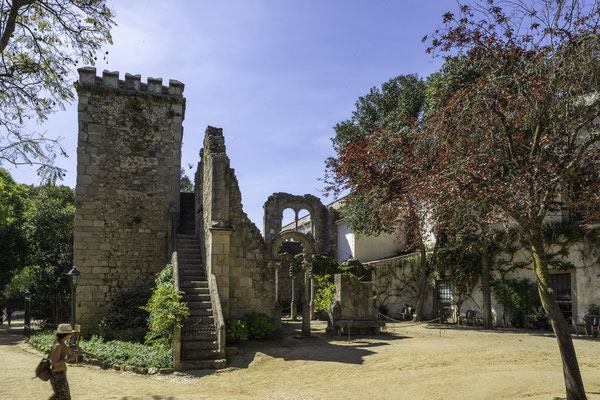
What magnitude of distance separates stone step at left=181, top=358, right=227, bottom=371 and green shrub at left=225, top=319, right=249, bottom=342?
6.12ft

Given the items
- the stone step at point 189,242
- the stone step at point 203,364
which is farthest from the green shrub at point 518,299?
the stone step at point 203,364

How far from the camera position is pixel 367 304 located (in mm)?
14828

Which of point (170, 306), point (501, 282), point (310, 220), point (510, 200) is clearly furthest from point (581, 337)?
point (310, 220)

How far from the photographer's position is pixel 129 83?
16.1 metres

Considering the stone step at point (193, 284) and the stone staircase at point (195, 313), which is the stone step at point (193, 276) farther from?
the stone step at point (193, 284)

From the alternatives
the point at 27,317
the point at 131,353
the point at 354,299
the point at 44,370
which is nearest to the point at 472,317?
the point at 354,299

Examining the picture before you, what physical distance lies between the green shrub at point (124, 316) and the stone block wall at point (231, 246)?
250 cm

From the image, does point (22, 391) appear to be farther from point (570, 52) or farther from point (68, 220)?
point (68, 220)

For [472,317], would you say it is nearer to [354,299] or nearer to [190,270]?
[354,299]

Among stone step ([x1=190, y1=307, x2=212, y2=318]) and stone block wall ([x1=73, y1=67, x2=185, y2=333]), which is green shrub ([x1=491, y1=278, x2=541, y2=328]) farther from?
stone block wall ([x1=73, y1=67, x2=185, y2=333])

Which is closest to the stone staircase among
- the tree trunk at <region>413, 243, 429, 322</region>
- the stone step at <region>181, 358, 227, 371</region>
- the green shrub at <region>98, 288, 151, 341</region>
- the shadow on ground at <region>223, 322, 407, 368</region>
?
the stone step at <region>181, 358, 227, 371</region>

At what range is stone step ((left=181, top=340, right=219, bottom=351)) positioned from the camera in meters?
A: 10.4

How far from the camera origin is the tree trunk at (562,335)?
596 cm

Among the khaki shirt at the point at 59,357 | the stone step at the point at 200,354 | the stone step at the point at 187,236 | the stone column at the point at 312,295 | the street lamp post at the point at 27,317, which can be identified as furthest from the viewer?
the stone column at the point at 312,295
